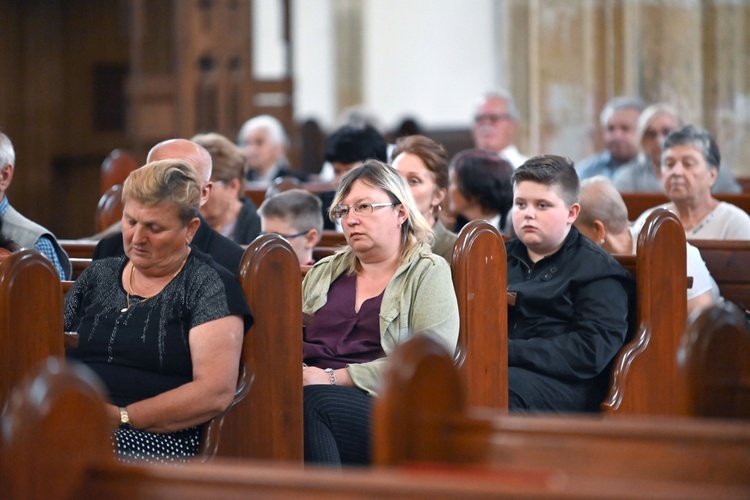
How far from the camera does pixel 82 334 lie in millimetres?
2834

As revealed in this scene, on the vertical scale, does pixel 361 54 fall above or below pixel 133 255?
above

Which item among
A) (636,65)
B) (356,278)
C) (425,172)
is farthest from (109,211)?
(636,65)

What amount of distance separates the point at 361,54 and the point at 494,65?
128cm

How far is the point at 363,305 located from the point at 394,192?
1.12 ft

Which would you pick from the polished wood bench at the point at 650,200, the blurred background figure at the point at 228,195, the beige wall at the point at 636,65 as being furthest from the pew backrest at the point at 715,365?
the beige wall at the point at 636,65

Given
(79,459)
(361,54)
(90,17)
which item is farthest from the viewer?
(361,54)

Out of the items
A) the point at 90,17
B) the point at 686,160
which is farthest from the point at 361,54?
the point at 686,160

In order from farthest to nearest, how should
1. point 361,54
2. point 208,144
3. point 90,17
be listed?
point 361,54, point 90,17, point 208,144

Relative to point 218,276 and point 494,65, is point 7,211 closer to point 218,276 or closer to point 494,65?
point 218,276

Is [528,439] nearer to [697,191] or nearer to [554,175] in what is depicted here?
[554,175]

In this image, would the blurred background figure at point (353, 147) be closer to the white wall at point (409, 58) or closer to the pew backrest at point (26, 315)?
the pew backrest at point (26, 315)

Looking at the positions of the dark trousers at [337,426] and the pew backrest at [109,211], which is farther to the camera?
the pew backrest at [109,211]

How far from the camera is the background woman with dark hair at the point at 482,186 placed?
4.35 metres

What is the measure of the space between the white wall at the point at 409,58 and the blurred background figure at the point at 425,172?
5.88 m
